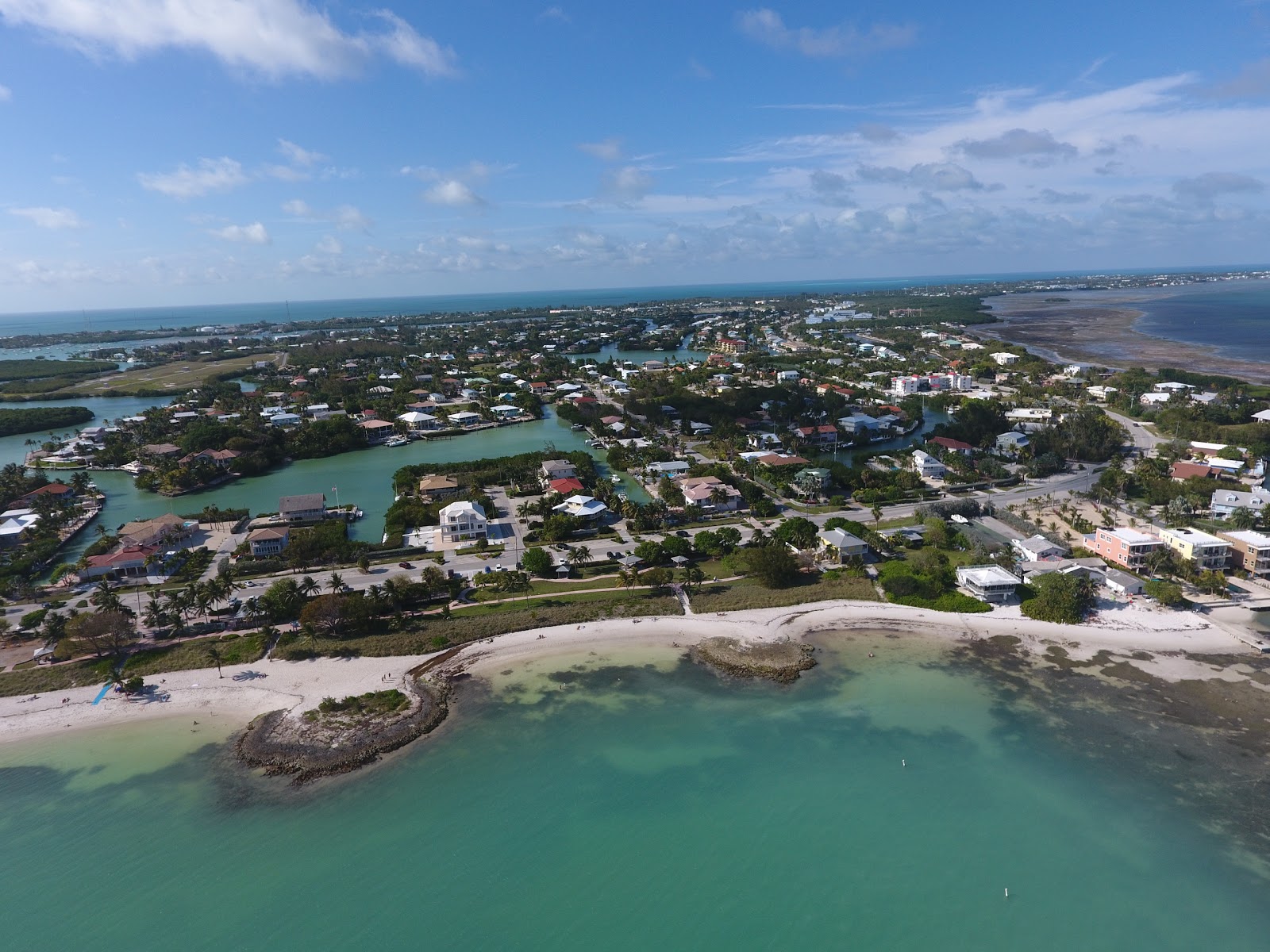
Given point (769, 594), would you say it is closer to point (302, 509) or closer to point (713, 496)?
point (713, 496)

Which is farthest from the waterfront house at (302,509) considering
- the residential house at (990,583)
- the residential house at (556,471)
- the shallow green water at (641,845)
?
the residential house at (990,583)

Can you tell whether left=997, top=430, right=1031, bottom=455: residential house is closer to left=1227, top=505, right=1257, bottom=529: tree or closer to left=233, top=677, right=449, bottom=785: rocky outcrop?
left=1227, top=505, right=1257, bottom=529: tree

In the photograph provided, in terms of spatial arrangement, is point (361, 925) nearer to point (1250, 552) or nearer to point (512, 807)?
point (512, 807)

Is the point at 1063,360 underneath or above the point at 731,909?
Answer: above

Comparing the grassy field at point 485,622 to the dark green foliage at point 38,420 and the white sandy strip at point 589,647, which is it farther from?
the dark green foliage at point 38,420

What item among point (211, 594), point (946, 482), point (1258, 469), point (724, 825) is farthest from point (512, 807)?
point (1258, 469)

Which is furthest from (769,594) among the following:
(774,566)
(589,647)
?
(589,647)

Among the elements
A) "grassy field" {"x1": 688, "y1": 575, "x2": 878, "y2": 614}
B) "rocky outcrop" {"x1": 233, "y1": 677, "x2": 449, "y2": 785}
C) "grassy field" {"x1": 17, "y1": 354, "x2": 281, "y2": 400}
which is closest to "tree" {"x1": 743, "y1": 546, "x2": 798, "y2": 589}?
"grassy field" {"x1": 688, "y1": 575, "x2": 878, "y2": 614}
